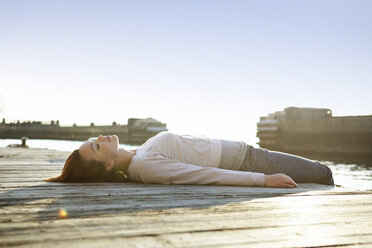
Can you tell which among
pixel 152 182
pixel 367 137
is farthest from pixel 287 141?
pixel 152 182

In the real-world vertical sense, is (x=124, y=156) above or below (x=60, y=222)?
above

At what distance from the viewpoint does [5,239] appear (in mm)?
1437

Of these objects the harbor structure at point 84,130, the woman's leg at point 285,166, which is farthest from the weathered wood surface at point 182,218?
the harbor structure at point 84,130

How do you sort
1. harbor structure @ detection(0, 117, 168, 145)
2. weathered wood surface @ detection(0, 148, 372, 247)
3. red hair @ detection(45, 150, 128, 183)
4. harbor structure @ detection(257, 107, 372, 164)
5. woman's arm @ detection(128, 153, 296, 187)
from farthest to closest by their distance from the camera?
1. harbor structure @ detection(0, 117, 168, 145)
2. harbor structure @ detection(257, 107, 372, 164)
3. red hair @ detection(45, 150, 128, 183)
4. woman's arm @ detection(128, 153, 296, 187)
5. weathered wood surface @ detection(0, 148, 372, 247)

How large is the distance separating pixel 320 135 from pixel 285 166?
28374mm

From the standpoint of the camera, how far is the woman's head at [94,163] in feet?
11.1

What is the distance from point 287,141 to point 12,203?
3404 centimetres

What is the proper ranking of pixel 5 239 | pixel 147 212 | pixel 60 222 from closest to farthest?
pixel 5 239 → pixel 60 222 → pixel 147 212

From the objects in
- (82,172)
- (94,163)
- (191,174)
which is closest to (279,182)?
(191,174)

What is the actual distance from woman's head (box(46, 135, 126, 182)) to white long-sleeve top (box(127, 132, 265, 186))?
9.5 inches

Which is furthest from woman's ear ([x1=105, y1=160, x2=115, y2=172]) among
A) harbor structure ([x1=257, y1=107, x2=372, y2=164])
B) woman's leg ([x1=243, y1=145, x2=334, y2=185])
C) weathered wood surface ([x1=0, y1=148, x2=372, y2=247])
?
harbor structure ([x1=257, y1=107, x2=372, y2=164])

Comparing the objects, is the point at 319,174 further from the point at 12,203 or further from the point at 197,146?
the point at 12,203

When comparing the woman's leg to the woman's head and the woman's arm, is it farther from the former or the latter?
the woman's head

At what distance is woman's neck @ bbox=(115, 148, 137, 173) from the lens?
359 centimetres
